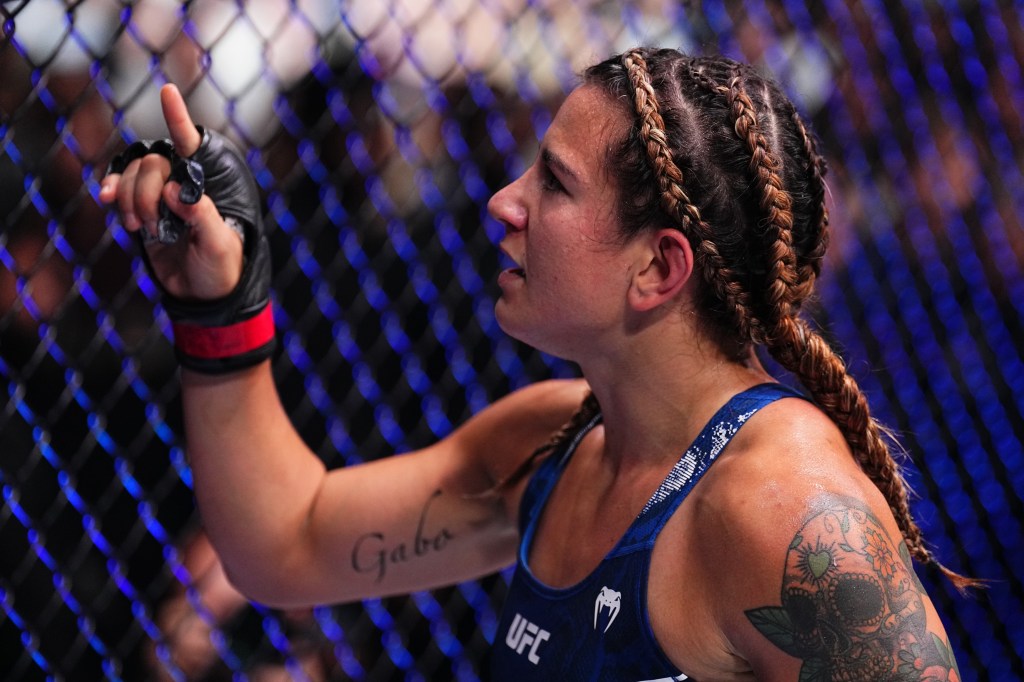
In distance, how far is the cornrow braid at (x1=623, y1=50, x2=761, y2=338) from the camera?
1149 millimetres

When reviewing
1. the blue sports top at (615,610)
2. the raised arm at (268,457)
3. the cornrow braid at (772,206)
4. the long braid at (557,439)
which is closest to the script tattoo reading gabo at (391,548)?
the raised arm at (268,457)

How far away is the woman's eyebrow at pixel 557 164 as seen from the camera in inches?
47.3

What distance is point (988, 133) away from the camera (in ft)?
8.49

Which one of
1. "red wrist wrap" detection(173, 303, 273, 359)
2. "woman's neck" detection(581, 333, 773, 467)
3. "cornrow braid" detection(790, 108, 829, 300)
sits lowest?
"woman's neck" detection(581, 333, 773, 467)

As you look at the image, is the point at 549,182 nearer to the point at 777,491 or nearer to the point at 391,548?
the point at 777,491

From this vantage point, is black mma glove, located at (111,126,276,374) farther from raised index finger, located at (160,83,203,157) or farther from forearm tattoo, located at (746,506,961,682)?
forearm tattoo, located at (746,506,961,682)

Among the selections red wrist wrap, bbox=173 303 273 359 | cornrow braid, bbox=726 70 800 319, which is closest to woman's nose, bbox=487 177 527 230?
cornrow braid, bbox=726 70 800 319

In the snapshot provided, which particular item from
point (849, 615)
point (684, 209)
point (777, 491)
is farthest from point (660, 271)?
point (849, 615)

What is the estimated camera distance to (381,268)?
2.26m

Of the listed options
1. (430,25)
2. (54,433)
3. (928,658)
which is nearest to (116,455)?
Result: (54,433)

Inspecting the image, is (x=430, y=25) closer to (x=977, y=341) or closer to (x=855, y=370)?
(x=855, y=370)

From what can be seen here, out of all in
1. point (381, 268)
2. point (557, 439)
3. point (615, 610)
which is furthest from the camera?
point (381, 268)

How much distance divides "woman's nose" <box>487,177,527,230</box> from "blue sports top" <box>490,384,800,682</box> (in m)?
0.32

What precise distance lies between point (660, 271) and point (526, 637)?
1.51 feet
